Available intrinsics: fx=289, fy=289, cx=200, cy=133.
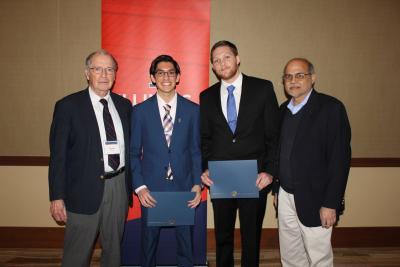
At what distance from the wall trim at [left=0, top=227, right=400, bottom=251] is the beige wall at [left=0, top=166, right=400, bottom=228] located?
2.4 inches

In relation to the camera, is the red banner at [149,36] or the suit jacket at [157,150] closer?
the suit jacket at [157,150]

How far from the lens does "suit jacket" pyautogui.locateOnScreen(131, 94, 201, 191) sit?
7.81 feet

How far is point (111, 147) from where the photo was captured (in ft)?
7.55

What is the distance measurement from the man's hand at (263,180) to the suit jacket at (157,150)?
23.2 inches

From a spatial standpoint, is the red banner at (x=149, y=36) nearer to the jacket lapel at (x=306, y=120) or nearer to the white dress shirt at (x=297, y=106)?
the white dress shirt at (x=297, y=106)

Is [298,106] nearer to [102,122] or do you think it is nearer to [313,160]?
[313,160]

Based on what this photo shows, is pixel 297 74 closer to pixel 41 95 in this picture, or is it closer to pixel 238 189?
pixel 238 189

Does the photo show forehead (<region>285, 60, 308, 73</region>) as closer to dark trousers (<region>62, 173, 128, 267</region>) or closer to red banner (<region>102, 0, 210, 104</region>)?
red banner (<region>102, 0, 210, 104</region>)

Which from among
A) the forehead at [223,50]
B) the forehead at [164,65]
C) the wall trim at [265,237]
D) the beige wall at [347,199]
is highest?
the forehead at [223,50]

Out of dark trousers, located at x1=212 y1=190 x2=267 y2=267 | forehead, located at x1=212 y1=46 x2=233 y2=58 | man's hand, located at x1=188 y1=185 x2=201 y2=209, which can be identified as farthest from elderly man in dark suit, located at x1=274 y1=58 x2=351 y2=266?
man's hand, located at x1=188 y1=185 x2=201 y2=209

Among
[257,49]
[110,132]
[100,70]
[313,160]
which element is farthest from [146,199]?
[257,49]

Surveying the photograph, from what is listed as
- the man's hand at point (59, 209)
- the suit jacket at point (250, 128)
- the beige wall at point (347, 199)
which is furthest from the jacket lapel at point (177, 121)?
the beige wall at point (347, 199)

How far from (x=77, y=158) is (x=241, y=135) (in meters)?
A: 1.32

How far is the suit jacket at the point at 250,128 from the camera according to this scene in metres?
2.37
